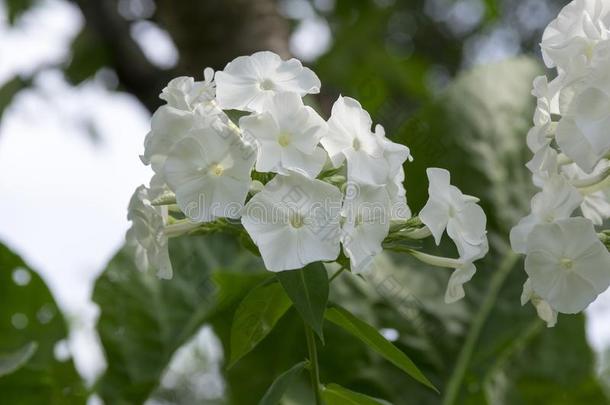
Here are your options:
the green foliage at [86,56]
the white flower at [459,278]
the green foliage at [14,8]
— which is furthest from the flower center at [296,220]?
the green foliage at [14,8]

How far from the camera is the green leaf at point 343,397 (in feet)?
1.82

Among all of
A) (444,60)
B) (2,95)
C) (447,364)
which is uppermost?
(2,95)

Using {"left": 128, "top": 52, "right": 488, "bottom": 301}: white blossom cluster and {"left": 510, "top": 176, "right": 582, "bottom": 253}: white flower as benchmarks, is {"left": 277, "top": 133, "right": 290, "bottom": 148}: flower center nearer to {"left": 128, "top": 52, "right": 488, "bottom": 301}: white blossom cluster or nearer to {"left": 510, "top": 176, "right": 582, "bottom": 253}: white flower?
{"left": 128, "top": 52, "right": 488, "bottom": 301}: white blossom cluster

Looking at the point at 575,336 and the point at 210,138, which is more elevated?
the point at 210,138

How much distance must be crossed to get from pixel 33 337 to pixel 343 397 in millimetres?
568

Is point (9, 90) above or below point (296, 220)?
below

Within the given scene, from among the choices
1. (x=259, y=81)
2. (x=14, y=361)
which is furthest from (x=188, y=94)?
(x=14, y=361)

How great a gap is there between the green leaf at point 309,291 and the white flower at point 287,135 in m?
0.05

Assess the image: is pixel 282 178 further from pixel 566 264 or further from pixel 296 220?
pixel 566 264

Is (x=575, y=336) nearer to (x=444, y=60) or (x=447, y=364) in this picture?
(x=447, y=364)

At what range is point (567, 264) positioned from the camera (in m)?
0.53

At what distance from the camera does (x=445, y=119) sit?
1069 millimetres

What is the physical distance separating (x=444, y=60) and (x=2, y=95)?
1.37 meters

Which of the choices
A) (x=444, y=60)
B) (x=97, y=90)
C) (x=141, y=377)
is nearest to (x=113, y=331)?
(x=141, y=377)
